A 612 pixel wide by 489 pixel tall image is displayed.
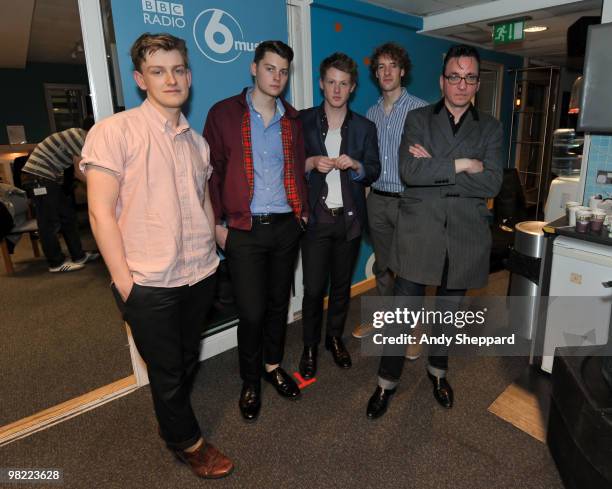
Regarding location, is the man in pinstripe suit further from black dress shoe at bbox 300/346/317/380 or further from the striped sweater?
the striped sweater

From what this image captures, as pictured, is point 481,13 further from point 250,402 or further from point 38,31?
point 38,31

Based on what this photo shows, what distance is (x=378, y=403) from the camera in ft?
6.81

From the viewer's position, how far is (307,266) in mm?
2266

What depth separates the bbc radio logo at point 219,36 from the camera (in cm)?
220

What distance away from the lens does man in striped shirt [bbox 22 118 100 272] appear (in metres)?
3.96

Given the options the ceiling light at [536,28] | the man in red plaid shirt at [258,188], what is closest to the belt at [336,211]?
the man in red plaid shirt at [258,188]

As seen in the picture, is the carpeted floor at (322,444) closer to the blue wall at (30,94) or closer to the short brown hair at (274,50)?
the short brown hair at (274,50)

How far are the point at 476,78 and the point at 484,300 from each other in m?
1.97

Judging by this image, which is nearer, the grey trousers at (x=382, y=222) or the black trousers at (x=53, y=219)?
the grey trousers at (x=382, y=222)

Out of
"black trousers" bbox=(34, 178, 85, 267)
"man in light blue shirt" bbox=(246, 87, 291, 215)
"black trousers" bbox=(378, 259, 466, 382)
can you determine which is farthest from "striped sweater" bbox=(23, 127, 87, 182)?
"black trousers" bbox=(378, 259, 466, 382)

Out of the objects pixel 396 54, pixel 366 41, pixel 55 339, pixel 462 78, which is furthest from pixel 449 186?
pixel 55 339

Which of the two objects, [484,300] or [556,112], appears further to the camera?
[556,112]

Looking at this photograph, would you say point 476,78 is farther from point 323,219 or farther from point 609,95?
point 323,219

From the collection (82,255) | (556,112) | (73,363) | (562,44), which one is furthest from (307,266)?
(556,112)
